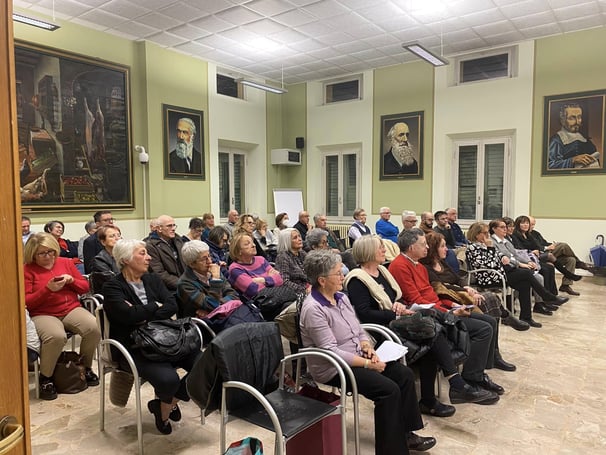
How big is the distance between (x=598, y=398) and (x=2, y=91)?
3806mm

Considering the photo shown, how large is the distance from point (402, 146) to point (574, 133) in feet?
9.97

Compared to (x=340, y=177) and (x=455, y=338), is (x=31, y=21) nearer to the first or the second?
(x=455, y=338)

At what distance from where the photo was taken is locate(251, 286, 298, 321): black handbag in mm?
3268

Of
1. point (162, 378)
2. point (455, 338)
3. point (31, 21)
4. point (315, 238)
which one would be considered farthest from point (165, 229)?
point (31, 21)

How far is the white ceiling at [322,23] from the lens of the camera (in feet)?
21.0

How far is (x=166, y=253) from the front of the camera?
416 cm

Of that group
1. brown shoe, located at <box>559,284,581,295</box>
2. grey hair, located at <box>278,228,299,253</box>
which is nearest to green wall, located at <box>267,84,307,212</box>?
brown shoe, located at <box>559,284,581,295</box>

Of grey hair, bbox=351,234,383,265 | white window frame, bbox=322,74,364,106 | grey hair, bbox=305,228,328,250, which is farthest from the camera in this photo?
white window frame, bbox=322,74,364,106

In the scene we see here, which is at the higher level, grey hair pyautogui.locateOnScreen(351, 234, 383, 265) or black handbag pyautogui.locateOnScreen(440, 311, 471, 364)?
grey hair pyautogui.locateOnScreen(351, 234, 383, 265)

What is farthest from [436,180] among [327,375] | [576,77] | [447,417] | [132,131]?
[327,375]

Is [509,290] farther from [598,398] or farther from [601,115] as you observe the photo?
[601,115]

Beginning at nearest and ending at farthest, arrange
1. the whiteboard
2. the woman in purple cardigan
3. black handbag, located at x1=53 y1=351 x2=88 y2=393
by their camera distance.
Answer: black handbag, located at x1=53 y1=351 x2=88 y2=393 < the woman in purple cardigan < the whiteboard

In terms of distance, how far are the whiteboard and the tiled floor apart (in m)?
6.97

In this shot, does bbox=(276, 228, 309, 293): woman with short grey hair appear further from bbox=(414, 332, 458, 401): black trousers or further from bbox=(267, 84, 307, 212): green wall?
bbox=(267, 84, 307, 212): green wall
